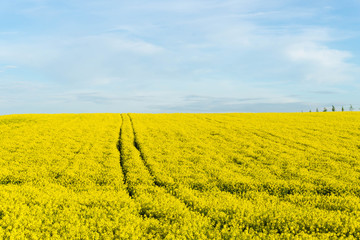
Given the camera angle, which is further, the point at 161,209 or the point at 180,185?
the point at 180,185

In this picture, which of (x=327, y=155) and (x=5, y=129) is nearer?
(x=327, y=155)

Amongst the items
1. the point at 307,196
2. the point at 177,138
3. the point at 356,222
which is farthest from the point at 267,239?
the point at 177,138

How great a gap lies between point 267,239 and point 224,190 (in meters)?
6.13

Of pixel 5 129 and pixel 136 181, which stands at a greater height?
pixel 5 129

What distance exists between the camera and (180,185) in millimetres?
17141

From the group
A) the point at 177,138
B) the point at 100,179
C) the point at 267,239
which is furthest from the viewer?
the point at 177,138

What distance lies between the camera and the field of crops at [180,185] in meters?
12.0

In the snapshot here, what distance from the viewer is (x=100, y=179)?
18.6 metres

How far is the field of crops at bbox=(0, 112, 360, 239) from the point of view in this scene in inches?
471

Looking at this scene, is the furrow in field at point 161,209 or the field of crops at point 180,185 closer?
the furrow in field at point 161,209

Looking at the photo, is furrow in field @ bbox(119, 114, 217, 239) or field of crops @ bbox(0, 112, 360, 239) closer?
furrow in field @ bbox(119, 114, 217, 239)

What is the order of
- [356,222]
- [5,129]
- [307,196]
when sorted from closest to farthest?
[356,222], [307,196], [5,129]

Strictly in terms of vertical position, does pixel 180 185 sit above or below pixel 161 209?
above

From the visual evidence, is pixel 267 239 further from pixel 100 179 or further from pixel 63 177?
pixel 63 177
